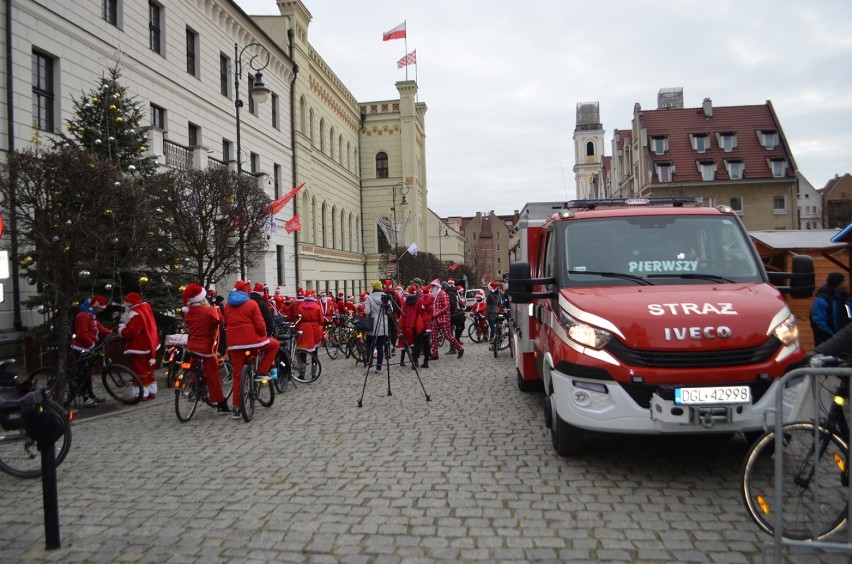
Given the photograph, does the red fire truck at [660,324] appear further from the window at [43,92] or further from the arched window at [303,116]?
the arched window at [303,116]

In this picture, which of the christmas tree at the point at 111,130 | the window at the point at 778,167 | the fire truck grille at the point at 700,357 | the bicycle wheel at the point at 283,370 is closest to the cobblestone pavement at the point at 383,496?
the fire truck grille at the point at 700,357

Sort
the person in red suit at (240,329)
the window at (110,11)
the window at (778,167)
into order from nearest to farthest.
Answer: the person in red suit at (240,329) < the window at (110,11) < the window at (778,167)

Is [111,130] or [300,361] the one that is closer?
[300,361]

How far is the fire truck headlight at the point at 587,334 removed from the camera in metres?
5.81

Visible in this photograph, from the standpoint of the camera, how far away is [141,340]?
11234 millimetres

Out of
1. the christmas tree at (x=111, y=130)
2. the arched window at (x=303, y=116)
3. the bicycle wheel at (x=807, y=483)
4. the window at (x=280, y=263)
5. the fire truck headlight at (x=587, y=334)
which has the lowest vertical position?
the bicycle wheel at (x=807, y=483)

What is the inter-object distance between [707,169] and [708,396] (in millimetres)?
60836

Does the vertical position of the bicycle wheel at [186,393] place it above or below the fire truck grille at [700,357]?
below

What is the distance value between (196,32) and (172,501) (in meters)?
24.8

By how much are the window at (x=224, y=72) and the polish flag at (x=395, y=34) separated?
2451 centimetres

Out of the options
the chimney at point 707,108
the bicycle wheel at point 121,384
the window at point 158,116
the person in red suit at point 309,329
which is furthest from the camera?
the chimney at point 707,108

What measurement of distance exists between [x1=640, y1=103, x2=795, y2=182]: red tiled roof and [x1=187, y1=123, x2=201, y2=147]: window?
1803 inches

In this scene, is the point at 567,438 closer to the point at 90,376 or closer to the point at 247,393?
the point at 247,393

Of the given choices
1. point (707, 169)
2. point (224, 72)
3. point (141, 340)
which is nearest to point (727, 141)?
point (707, 169)
